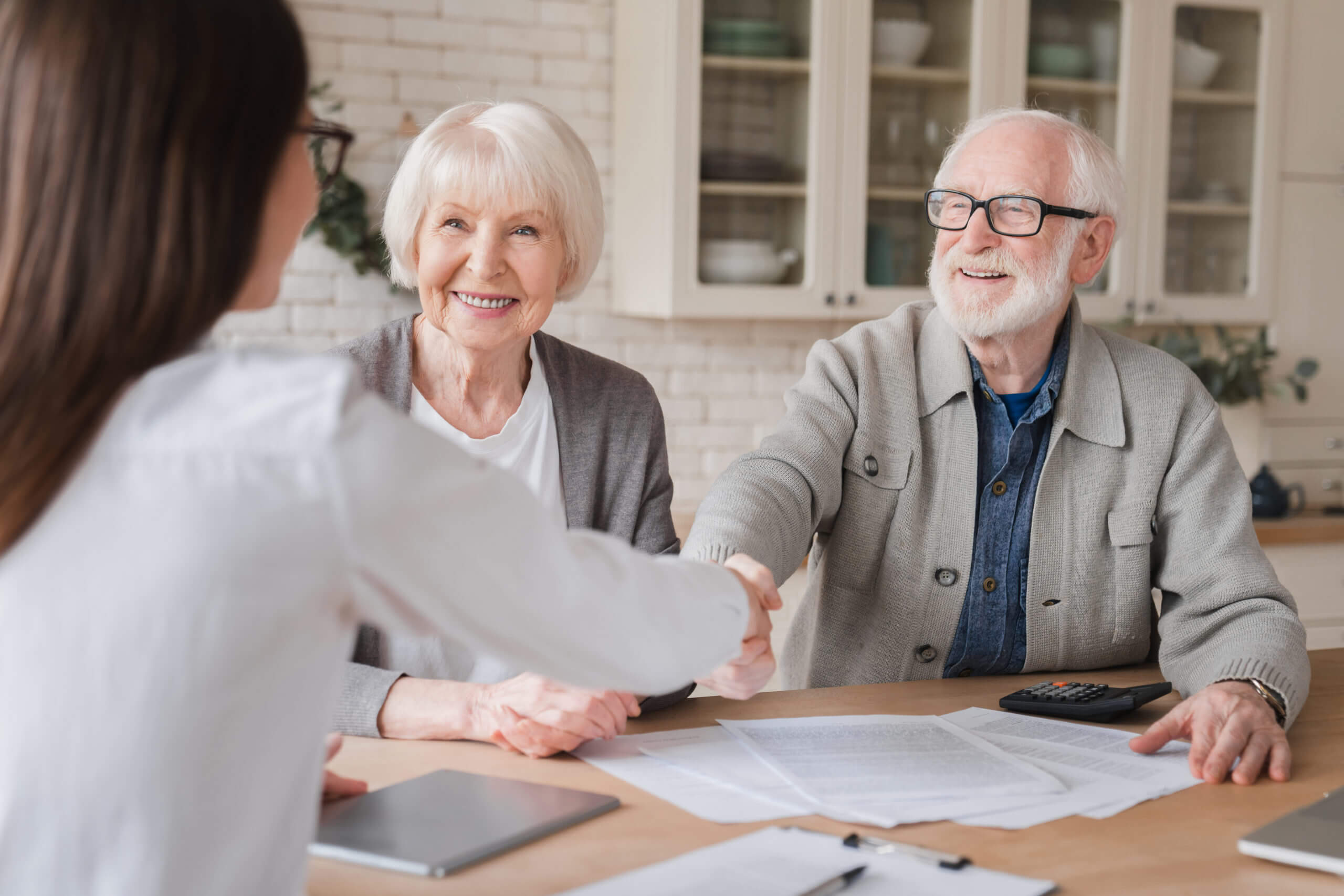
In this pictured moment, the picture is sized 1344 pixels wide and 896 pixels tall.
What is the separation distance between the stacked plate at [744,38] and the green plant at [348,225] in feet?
3.26

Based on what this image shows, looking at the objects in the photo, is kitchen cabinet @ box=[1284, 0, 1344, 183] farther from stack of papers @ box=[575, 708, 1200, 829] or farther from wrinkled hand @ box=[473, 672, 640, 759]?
wrinkled hand @ box=[473, 672, 640, 759]

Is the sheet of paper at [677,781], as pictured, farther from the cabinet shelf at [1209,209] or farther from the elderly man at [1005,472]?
the cabinet shelf at [1209,209]

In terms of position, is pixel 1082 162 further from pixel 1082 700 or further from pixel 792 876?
pixel 792 876

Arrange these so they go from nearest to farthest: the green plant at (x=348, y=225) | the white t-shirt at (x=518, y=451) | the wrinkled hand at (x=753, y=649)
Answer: the wrinkled hand at (x=753, y=649) < the white t-shirt at (x=518, y=451) < the green plant at (x=348, y=225)

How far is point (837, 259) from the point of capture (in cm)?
347

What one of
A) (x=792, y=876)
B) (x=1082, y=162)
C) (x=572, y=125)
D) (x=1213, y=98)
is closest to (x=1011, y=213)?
(x=1082, y=162)

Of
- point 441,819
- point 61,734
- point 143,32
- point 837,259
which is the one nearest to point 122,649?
point 61,734

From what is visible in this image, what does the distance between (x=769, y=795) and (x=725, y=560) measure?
16.6 inches

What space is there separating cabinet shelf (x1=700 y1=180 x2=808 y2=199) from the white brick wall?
366mm

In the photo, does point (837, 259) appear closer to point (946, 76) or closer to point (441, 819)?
A: point (946, 76)

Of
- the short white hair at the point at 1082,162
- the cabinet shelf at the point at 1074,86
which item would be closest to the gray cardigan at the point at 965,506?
the short white hair at the point at 1082,162

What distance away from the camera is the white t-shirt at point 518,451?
1.72 metres

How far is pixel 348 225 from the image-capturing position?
10.8 ft

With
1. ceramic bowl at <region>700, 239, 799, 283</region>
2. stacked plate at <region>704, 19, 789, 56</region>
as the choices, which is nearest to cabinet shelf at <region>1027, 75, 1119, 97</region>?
stacked plate at <region>704, 19, 789, 56</region>
